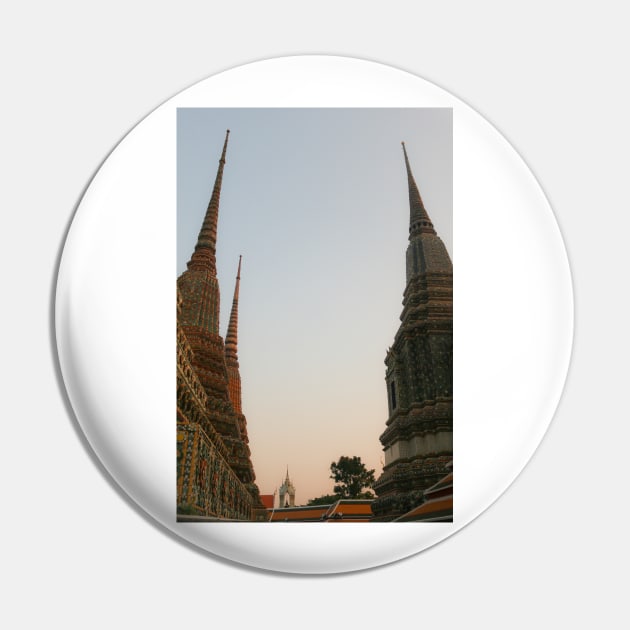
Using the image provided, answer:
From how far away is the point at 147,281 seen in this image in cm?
312

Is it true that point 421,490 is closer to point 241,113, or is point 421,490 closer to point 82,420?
point 82,420

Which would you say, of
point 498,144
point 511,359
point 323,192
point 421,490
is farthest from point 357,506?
point 498,144

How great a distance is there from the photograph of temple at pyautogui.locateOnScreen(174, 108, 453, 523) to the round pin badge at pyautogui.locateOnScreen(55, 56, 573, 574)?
1 centimetres

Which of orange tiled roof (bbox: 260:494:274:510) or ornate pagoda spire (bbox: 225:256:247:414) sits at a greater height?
ornate pagoda spire (bbox: 225:256:247:414)

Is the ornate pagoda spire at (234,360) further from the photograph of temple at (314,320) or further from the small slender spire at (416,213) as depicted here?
the small slender spire at (416,213)

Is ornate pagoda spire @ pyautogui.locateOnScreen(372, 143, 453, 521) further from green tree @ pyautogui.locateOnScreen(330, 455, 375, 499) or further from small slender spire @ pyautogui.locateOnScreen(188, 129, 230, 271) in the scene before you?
small slender spire @ pyautogui.locateOnScreen(188, 129, 230, 271)

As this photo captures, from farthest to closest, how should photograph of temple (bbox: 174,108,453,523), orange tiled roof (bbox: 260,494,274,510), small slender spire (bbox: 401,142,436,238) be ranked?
small slender spire (bbox: 401,142,436,238), photograph of temple (bbox: 174,108,453,523), orange tiled roof (bbox: 260,494,274,510)

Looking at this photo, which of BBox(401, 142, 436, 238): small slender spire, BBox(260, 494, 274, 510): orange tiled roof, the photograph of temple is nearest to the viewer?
BBox(260, 494, 274, 510): orange tiled roof

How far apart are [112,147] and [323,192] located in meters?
1.04

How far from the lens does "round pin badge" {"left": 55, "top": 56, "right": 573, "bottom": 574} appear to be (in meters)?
3.07

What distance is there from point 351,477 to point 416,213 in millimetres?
1322

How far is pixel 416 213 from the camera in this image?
10.9 feet

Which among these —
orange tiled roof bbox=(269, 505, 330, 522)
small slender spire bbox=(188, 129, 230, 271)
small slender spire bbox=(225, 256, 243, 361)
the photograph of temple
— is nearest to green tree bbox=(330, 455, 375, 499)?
the photograph of temple

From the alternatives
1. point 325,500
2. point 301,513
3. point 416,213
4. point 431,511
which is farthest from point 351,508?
point 416,213
